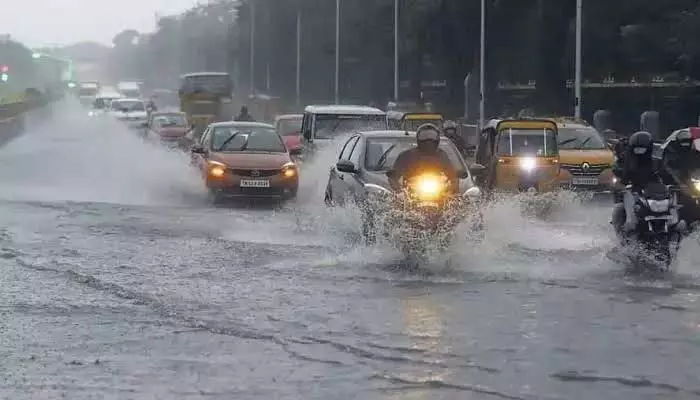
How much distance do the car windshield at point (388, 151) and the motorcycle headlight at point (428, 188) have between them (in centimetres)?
185

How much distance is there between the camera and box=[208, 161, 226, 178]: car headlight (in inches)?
899

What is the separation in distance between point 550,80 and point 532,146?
30.4m

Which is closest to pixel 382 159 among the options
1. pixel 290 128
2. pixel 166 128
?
pixel 290 128

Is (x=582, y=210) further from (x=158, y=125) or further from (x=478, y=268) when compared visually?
(x=158, y=125)

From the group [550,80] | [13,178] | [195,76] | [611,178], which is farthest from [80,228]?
[195,76]

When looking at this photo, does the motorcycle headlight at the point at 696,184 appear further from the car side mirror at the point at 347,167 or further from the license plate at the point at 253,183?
the license plate at the point at 253,183

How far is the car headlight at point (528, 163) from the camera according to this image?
22906 mm

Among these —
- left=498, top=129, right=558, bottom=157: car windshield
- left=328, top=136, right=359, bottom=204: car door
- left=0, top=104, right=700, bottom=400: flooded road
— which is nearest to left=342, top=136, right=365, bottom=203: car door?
left=328, top=136, right=359, bottom=204: car door

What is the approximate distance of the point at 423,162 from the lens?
14.5 meters

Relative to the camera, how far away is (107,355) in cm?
915

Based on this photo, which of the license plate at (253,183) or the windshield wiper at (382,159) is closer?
the windshield wiper at (382,159)

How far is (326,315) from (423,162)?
393 centimetres

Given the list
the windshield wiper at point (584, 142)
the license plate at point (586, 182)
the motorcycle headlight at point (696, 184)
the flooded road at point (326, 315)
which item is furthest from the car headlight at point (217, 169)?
the motorcycle headlight at point (696, 184)

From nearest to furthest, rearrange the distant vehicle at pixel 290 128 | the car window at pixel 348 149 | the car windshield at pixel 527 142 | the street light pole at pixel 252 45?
the car window at pixel 348 149
the car windshield at pixel 527 142
the distant vehicle at pixel 290 128
the street light pole at pixel 252 45
